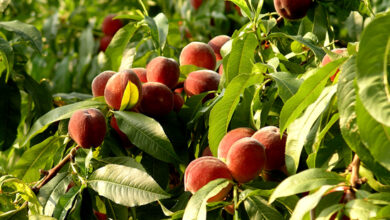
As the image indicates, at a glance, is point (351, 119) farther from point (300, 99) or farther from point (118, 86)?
point (118, 86)

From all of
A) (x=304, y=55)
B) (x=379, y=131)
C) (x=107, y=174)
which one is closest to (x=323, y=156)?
(x=379, y=131)

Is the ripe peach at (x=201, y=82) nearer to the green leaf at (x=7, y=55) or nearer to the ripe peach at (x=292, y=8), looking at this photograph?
the ripe peach at (x=292, y=8)

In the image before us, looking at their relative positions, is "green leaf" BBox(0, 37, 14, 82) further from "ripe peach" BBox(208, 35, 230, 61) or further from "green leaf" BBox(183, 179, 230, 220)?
"green leaf" BBox(183, 179, 230, 220)

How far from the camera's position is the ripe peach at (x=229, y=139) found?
106 cm

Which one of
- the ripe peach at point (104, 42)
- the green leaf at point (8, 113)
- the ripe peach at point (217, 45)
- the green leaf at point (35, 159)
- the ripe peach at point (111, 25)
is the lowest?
the ripe peach at point (104, 42)

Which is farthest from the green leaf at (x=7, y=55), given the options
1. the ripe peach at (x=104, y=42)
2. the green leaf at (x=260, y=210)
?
the ripe peach at (x=104, y=42)

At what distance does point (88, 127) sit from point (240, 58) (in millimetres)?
338

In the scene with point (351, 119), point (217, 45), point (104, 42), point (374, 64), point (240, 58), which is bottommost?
point (104, 42)

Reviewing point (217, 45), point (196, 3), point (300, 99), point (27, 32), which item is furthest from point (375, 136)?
point (196, 3)

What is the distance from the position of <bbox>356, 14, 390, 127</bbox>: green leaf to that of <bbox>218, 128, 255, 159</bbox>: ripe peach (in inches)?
16.6

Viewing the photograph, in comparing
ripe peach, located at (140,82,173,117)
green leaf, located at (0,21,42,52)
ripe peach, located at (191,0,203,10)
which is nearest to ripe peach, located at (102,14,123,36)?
ripe peach, located at (191,0,203,10)

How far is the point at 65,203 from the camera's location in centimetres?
106

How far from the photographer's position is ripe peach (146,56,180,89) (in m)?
1.32

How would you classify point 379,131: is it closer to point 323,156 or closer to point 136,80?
point 323,156
